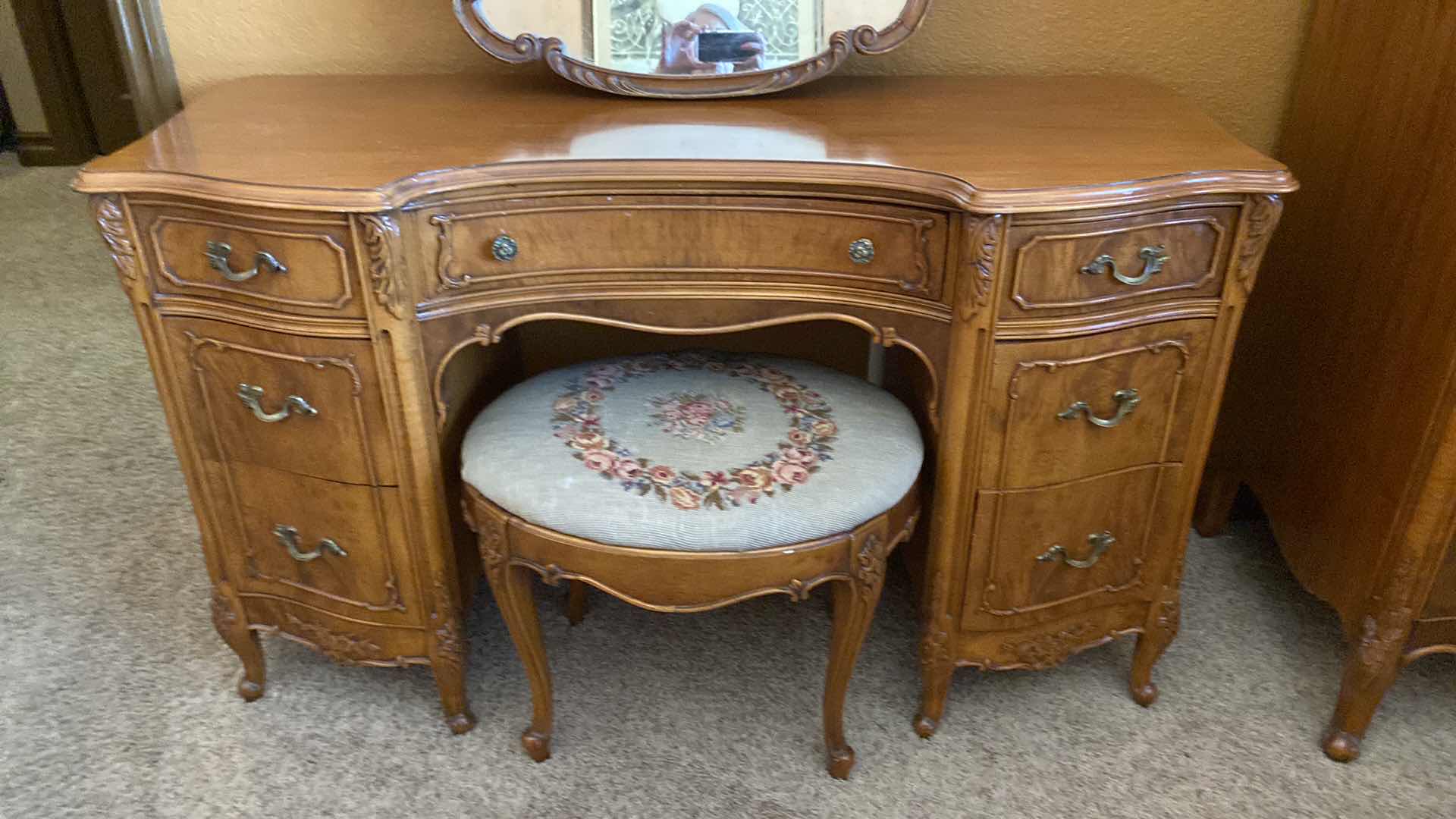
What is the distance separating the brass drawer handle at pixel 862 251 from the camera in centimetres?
122

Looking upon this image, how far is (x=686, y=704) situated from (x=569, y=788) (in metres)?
0.22

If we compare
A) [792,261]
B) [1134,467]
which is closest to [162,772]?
[792,261]

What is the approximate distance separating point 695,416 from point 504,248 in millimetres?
327

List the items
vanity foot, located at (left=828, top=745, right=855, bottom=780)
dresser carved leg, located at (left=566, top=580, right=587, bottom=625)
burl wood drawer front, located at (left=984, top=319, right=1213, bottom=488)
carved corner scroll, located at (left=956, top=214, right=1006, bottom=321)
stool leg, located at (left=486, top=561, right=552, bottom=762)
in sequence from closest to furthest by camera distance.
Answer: carved corner scroll, located at (left=956, top=214, right=1006, bottom=321) < burl wood drawer front, located at (left=984, top=319, right=1213, bottom=488) < stool leg, located at (left=486, top=561, right=552, bottom=762) < vanity foot, located at (left=828, top=745, right=855, bottom=780) < dresser carved leg, located at (left=566, top=580, right=587, bottom=625)

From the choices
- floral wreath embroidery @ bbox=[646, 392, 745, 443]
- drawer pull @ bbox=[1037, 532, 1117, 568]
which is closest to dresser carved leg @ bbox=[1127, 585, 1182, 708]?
drawer pull @ bbox=[1037, 532, 1117, 568]

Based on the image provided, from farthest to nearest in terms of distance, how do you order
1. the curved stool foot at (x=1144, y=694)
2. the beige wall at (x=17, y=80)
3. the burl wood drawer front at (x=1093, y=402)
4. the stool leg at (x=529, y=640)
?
the beige wall at (x=17, y=80), the curved stool foot at (x=1144, y=694), the stool leg at (x=529, y=640), the burl wood drawer front at (x=1093, y=402)

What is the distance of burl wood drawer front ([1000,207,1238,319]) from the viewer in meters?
1.15

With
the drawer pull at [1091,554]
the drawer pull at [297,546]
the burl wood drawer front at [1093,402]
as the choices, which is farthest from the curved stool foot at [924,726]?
the drawer pull at [297,546]

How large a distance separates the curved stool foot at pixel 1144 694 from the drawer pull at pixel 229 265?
1.32 m

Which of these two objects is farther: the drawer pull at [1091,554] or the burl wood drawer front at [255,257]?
the drawer pull at [1091,554]

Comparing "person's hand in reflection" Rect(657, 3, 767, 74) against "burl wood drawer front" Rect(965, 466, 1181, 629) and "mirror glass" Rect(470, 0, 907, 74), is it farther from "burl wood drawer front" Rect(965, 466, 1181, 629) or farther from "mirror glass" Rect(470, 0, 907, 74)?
"burl wood drawer front" Rect(965, 466, 1181, 629)

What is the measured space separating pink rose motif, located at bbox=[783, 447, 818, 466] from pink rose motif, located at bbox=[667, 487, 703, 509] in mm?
132

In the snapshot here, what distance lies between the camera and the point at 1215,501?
6.33 ft

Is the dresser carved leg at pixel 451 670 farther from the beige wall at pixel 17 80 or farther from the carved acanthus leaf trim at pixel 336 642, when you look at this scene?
the beige wall at pixel 17 80
